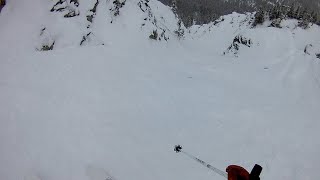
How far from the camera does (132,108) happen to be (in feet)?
45.3

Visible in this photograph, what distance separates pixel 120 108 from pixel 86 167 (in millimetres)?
4840

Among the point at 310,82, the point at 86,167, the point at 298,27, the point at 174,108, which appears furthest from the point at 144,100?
Answer: the point at 298,27

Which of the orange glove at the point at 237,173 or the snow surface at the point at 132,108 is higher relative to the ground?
the orange glove at the point at 237,173

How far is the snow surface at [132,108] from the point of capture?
9656 mm

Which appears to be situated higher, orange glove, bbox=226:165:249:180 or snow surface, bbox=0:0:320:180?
orange glove, bbox=226:165:249:180

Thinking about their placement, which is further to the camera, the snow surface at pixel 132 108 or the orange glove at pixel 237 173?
the snow surface at pixel 132 108

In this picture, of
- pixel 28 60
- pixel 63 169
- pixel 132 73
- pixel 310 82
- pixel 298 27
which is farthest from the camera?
pixel 298 27

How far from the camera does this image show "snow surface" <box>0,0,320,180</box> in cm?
966

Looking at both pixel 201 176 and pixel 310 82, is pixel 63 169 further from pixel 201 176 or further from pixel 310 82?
pixel 310 82

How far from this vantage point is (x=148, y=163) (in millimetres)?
9906

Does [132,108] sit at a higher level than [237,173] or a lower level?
lower

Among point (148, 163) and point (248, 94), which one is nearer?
point (148, 163)

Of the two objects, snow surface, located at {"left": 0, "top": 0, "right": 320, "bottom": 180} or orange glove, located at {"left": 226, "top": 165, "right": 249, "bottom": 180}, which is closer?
orange glove, located at {"left": 226, "top": 165, "right": 249, "bottom": 180}

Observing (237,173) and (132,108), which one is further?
(132,108)
